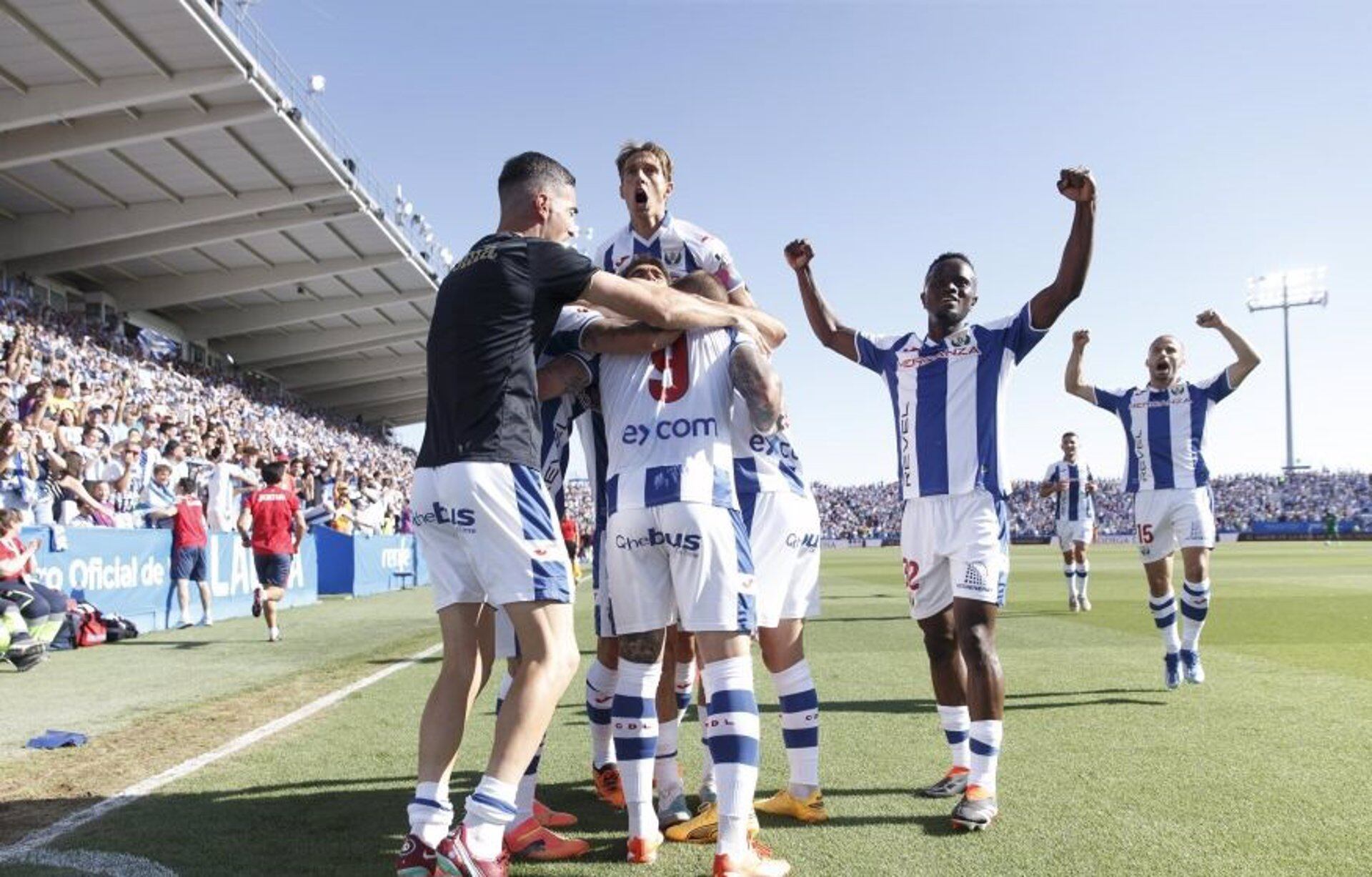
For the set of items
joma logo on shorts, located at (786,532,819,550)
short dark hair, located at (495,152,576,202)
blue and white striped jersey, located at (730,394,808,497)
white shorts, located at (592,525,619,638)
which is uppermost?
short dark hair, located at (495,152,576,202)

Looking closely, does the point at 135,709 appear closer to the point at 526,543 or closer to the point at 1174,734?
the point at 526,543

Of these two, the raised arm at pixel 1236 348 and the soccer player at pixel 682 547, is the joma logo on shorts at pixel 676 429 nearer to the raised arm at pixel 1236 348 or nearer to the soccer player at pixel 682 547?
the soccer player at pixel 682 547

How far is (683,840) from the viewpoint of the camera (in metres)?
3.80

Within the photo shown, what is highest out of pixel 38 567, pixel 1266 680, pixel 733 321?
pixel 733 321

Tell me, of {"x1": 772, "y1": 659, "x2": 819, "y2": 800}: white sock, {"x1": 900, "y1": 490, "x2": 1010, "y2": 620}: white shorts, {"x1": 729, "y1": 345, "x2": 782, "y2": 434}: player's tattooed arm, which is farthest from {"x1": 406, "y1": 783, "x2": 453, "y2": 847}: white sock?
{"x1": 900, "y1": 490, "x2": 1010, "y2": 620}: white shorts

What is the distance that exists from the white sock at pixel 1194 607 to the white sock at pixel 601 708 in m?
4.93

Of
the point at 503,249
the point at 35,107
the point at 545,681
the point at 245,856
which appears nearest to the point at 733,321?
the point at 503,249

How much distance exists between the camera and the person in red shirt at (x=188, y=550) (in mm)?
13289

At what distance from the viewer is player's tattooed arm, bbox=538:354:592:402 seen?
3.65m

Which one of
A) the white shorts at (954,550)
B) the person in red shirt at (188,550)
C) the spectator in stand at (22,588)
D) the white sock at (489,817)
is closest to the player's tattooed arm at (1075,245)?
the white shorts at (954,550)

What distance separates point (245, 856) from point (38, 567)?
910cm

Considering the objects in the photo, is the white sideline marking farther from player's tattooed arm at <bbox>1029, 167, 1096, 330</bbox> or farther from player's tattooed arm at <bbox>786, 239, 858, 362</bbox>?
player's tattooed arm at <bbox>1029, 167, 1096, 330</bbox>

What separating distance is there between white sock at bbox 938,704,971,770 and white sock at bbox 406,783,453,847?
2379 millimetres

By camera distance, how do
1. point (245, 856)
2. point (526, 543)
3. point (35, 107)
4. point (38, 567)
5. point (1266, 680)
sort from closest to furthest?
point (526, 543) → point (245, 856) → point (1266, 680) → point (38, 567) → point (35, 107)
